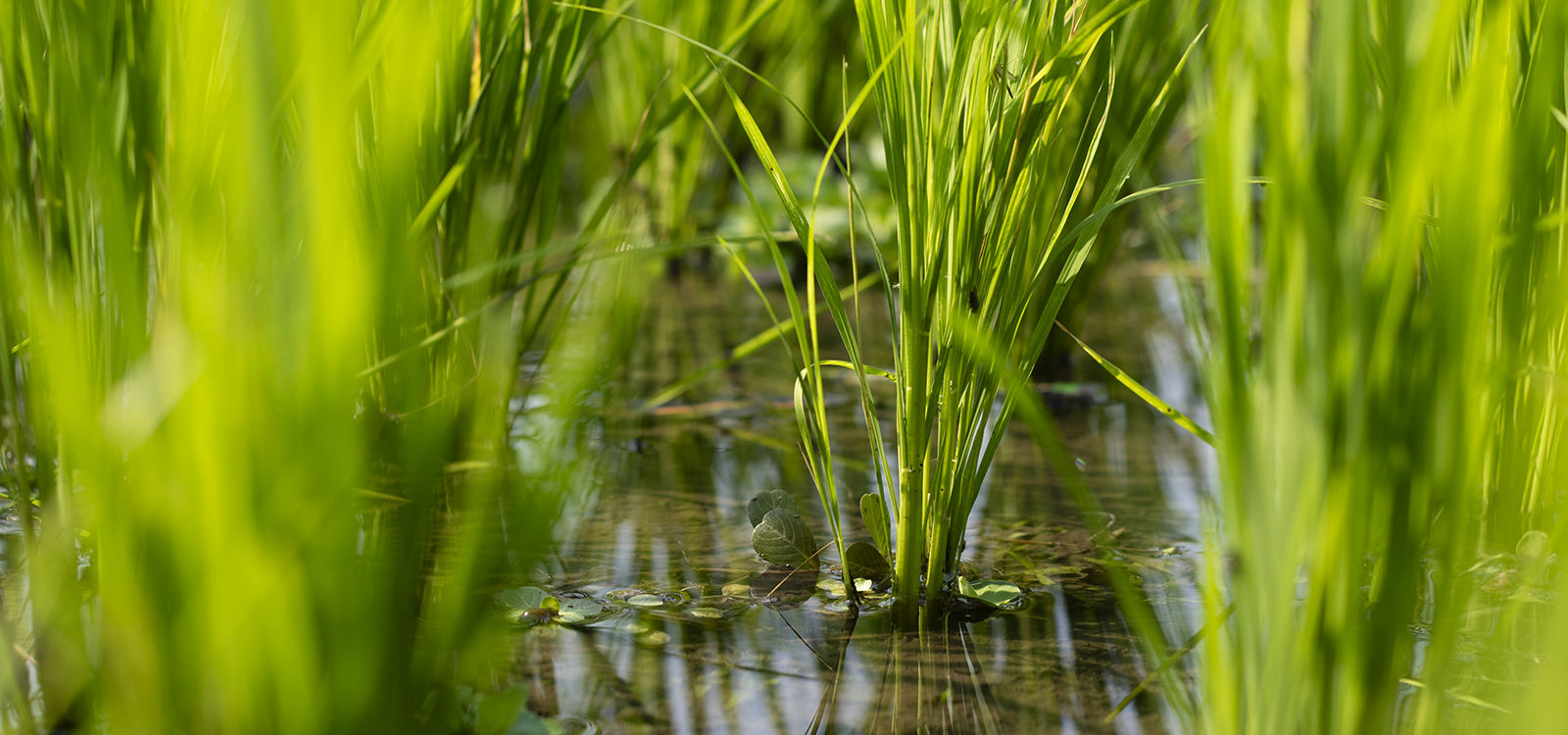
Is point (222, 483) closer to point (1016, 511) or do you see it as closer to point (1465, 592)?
point (1465, 592)

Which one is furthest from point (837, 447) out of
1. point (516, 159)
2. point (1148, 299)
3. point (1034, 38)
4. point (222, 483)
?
point (1148, 299)

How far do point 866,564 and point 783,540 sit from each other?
0.26 feet

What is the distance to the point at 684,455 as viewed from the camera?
4.27ft

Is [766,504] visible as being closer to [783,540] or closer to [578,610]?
[783,540]

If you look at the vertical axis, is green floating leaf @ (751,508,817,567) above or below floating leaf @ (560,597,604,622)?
above

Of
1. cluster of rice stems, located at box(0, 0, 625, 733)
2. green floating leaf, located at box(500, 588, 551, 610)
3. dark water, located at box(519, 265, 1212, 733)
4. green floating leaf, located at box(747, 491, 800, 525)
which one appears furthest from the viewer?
green floating leaf, located at box(747, 491, 800, 525)

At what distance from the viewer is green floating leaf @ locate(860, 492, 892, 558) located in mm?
896

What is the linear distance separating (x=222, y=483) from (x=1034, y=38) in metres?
0.64

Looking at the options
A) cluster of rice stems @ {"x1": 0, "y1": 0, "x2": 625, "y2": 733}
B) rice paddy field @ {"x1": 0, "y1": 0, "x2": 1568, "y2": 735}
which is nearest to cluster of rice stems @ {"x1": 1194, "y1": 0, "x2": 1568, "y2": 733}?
rice paddy field @ {"x1": 0, "y1": 0, "x2": 1568, "y2": 735}

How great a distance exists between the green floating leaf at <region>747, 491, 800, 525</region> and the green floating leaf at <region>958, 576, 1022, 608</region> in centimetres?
19

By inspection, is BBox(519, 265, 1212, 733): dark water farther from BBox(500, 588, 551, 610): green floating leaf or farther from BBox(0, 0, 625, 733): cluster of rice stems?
BBox(0, 0, 625, 733): cluster of rice stems

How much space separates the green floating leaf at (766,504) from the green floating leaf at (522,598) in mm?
219

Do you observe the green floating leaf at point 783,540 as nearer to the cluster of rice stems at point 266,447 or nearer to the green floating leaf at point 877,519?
the green floating leaf at point 877,519

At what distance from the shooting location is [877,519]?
910 mm
